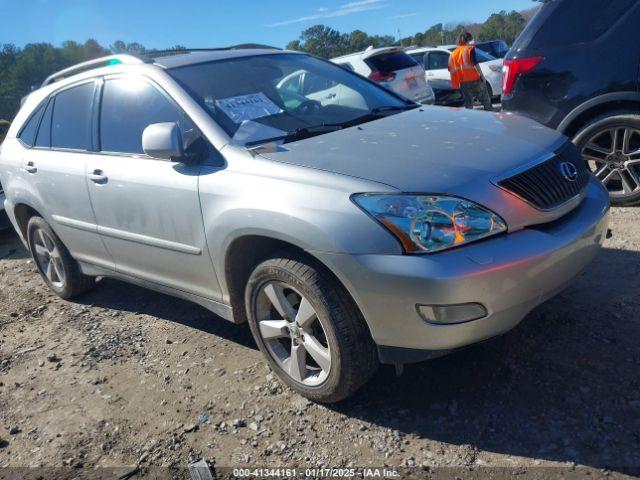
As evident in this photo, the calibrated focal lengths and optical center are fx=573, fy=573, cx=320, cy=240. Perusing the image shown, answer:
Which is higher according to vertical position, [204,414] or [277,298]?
[277,298]

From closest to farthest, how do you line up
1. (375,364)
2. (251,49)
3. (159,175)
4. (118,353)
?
1. (375,364)
2. (159,175)
3. (118,353)
4. (251,49)

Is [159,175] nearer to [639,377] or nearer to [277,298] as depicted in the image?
[277,298]

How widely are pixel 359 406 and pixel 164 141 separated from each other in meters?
1.66

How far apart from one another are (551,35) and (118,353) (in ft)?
13.7

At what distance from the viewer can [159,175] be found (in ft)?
10.5

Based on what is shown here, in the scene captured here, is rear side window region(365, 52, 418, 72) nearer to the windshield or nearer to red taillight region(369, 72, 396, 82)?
red taillight region(369, 72, 396, 82)

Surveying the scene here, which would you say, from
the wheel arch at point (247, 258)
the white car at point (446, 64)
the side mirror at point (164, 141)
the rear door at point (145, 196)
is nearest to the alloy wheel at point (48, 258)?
the rear door at point (145, 196)

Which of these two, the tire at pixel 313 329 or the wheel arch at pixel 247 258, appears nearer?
the tire at pixel 313 329

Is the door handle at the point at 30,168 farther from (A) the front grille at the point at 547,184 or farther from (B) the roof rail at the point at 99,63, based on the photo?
(A) the front grille at the point at 547,184

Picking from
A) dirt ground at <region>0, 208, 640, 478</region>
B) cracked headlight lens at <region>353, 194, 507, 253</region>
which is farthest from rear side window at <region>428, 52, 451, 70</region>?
cracked headlight lens at <region>353, 194, 507, 253</region>

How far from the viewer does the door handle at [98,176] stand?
11.8 feet

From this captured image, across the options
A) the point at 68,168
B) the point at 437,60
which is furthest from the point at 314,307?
the point at 437,60

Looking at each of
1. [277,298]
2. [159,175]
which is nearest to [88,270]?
[159,175]

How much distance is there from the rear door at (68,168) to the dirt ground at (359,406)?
2.45ft
